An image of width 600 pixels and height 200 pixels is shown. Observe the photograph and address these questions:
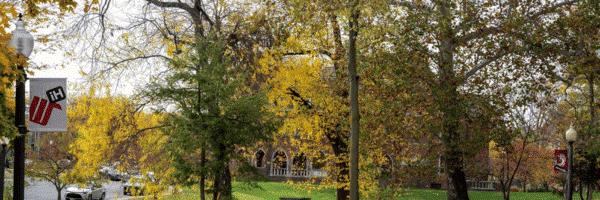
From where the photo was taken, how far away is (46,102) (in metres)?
9.16

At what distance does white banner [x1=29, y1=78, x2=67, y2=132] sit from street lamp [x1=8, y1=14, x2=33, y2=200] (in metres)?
0.20

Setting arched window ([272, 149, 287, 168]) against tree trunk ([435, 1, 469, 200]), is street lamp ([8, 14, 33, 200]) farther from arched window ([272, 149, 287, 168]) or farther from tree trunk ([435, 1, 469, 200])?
arched window ([272, 149, 287, 168])

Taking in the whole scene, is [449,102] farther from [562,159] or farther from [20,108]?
[20,108]

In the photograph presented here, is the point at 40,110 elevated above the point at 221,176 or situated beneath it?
elevated above

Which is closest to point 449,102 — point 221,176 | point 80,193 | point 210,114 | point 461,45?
point 461,45

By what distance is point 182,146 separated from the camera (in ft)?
55.7

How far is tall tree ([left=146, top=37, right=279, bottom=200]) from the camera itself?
16922mm

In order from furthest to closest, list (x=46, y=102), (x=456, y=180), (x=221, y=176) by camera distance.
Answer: (x=221, y=176), (x=456, y=180), (x=46, y=102)

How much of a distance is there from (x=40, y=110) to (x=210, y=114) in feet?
26.3

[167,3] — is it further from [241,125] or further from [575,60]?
[575,60]

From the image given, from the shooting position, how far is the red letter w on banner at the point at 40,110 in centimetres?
909

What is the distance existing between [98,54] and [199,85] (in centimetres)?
389

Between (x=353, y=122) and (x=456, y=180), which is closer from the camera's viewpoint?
(x=353, y=122)

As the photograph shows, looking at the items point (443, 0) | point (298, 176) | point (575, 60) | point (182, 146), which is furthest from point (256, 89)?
point (298, 176)
